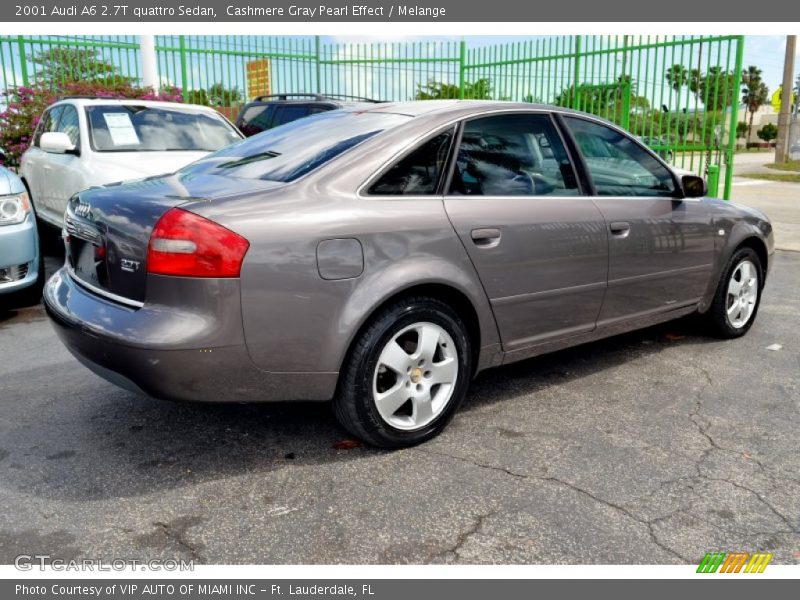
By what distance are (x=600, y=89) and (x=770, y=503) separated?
9.37m

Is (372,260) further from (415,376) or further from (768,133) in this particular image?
(768,133)

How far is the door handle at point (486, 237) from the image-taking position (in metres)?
3.41

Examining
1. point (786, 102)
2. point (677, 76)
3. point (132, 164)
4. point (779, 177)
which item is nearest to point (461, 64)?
point (677, 76)

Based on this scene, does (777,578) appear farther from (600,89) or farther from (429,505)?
(600,89)

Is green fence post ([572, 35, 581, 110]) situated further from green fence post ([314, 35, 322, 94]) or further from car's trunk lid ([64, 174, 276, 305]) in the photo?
car's trunk lid ([64, 174, 276, 305])

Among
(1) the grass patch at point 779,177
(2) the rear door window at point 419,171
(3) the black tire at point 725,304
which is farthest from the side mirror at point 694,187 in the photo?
(1) the grass patch at point 779,177

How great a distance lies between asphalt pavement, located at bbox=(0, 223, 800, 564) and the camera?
8.52 ft

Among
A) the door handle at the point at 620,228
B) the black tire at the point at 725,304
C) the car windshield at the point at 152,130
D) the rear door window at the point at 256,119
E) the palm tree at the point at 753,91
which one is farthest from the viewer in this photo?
the palm tree at the point at 753,91

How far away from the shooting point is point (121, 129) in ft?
23.0

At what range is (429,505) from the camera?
2.85m

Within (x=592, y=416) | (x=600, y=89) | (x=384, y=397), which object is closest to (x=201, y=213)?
(x=384, y=397)

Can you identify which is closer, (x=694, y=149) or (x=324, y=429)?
(x=324, y=429)

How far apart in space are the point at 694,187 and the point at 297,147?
2.50m

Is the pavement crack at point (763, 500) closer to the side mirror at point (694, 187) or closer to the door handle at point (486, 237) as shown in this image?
the door handle at point (486, 237)
